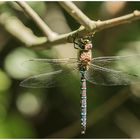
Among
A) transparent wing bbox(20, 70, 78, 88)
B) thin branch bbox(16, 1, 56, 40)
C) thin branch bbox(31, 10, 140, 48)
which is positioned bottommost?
thin branch bbox(31, 10, 140, 48)

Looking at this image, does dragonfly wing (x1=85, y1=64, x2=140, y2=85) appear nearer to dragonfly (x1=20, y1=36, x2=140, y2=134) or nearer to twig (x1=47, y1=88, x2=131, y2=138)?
dragonfly (x1=20, y1=36, x2=140, y2=134)

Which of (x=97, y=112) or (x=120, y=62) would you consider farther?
(x=97, y=112)

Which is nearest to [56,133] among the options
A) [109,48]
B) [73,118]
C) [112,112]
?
[73,118]

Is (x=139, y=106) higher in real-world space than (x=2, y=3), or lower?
lower

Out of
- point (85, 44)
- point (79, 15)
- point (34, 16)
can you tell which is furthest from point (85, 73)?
point (79, 15)

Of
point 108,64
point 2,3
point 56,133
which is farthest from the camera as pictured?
point 56,133

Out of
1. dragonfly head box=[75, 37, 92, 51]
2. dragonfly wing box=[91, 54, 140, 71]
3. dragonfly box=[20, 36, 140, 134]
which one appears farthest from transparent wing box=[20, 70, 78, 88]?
dragonfly head box=[75, 37, 92, 51]

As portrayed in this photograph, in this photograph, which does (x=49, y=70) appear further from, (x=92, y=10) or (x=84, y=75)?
(x=92, y=10)
